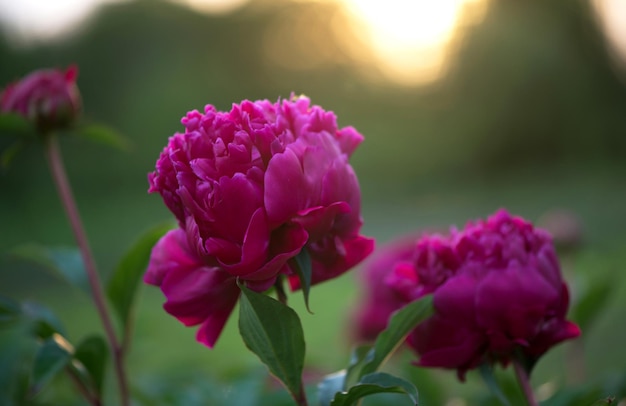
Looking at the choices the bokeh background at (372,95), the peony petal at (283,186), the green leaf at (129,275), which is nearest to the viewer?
the peony petal at (283,186)

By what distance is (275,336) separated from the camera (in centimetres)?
39

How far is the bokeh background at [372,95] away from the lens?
471cm

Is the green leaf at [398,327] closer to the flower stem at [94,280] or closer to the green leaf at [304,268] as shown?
the green leaf at [304,268]

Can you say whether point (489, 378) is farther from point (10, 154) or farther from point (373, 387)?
point (10, 154)

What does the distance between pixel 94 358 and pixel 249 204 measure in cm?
29

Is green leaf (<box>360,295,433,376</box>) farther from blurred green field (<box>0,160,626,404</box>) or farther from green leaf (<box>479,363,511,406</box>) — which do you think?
blurred green field (<box>0,160,626,404</box>)

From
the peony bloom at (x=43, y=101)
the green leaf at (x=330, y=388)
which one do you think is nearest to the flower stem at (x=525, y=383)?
the green leaf at (x=330, y=388)

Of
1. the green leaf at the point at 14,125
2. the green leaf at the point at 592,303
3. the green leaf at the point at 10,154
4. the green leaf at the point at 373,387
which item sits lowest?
the green leaf at the point at 373,387

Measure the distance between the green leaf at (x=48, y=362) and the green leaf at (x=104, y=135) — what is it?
23 centimetres

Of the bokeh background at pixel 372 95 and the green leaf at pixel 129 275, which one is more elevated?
the bokeh background at pixel 372 95

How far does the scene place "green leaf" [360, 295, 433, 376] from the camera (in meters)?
0.42

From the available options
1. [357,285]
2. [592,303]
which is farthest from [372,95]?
[592,303]

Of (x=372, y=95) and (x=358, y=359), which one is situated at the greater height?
(x=372, y=95)

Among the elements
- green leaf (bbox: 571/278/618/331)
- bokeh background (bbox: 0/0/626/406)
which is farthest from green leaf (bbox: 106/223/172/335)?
bokeh background (bbox: 0/0/626/406)
